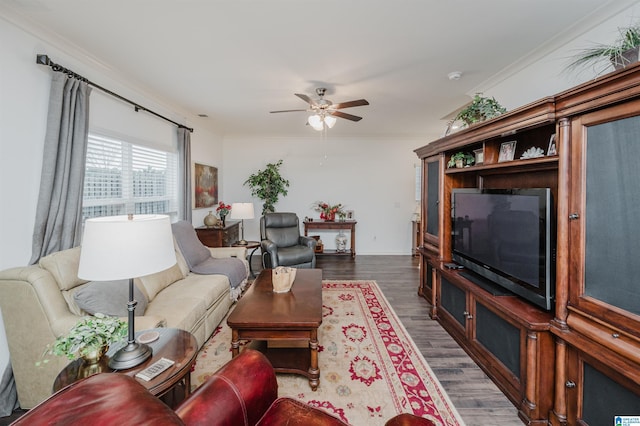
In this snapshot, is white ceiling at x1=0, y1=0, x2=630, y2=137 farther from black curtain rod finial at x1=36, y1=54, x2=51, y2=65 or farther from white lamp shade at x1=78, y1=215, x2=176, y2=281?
white lamp shade at x1=78, y1=215, x2=176, y2=281

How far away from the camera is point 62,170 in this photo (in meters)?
2.18

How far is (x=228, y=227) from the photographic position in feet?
15.4

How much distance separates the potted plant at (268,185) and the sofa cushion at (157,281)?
3.04 m

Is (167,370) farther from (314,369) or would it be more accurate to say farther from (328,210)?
(328,210)

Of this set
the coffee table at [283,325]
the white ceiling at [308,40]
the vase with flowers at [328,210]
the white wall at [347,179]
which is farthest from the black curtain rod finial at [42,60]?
the vase with flowers at [328,210]

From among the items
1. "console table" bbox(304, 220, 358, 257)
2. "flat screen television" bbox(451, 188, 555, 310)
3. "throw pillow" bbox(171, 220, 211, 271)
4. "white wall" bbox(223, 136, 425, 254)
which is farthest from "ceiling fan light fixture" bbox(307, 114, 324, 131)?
"white wall" bbox(223, 136, 425, 254)

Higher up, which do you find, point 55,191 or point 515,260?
point 55,191

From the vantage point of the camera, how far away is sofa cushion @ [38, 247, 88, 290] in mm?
1814

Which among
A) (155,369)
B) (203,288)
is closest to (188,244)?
(203,288)

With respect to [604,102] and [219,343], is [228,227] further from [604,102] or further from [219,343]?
[604,102]

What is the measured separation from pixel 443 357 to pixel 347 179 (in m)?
4.49

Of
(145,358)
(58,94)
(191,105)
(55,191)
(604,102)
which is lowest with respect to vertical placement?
(145,358)

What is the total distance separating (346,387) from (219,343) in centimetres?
126

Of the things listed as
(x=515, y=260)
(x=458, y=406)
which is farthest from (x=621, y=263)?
(x=458, y=406)
